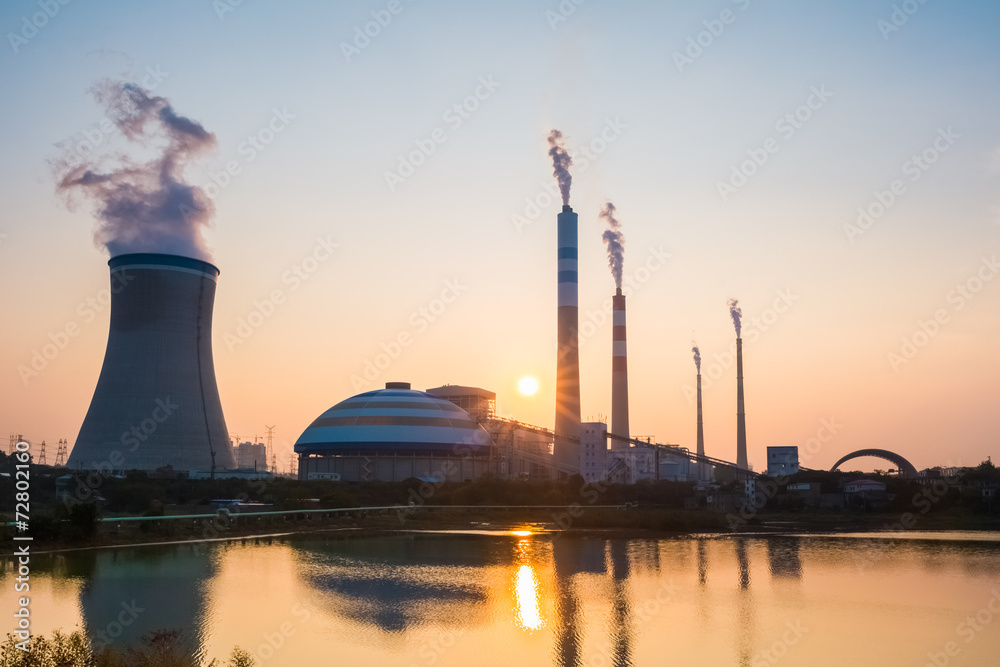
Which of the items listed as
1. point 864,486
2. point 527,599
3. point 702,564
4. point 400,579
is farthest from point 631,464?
point 527,599

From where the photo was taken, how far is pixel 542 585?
2466 centimetres

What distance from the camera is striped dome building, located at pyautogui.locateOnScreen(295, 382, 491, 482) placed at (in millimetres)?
77688

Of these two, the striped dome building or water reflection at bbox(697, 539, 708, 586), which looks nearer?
water reflection at bbox(697, 539, 708, 586)

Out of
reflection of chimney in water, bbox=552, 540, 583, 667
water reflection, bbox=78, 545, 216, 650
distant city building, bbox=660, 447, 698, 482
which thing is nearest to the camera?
reflection of chimney in water, bbox=552, 540, 583, 667

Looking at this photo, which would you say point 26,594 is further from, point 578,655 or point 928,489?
point 928,489

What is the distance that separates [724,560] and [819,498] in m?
33.7

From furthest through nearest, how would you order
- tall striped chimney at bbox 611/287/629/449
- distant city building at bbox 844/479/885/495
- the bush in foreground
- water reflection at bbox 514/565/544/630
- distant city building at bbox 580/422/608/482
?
1. tall striped chimney at bbox 611/287/629/449
2. distant city building at bbox 580/422/608/482
3. distant city building at bbox 844/479/885/495
4. water reflection at bbox 514/565/544/630
5. the bush in foreground

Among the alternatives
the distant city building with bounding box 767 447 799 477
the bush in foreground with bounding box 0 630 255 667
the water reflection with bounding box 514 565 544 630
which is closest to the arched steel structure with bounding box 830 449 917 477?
the distant city building with bounding box 767 447 799 477

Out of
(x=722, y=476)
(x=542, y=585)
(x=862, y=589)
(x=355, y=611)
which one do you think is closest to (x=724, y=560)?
(x=862, y=589)

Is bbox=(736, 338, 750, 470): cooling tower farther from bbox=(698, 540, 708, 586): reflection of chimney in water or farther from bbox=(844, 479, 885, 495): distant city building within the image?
bbox=(698, 540, 708, 586): reflection of chimney in water

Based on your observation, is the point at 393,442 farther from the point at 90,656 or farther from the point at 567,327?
the point at 90,656

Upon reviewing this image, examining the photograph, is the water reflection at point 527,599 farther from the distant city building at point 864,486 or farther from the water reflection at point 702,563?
the distant city building at point 864,486

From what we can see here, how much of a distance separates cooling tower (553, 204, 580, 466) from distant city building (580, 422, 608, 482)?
3414 mm

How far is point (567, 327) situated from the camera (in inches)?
2825
